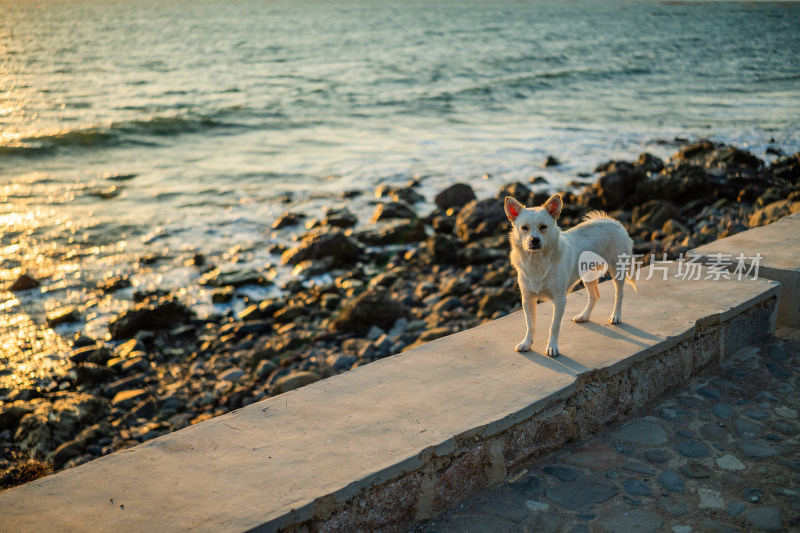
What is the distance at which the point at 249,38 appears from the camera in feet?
182

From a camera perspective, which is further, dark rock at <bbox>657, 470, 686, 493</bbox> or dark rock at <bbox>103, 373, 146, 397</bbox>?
dark rock at <bbox>103, 373, 146, 397</bbox>

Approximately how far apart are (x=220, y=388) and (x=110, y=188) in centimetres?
1094

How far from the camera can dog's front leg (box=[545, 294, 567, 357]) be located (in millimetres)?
4711

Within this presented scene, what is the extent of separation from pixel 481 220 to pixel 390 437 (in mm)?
9565

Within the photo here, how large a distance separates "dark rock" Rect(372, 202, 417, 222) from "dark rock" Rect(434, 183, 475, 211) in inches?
30.4

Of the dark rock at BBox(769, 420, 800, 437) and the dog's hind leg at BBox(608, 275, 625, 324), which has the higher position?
the dog's hind leg at BBox(608, 275, 625, 324)

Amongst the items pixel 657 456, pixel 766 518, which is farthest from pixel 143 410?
pixel 766 518

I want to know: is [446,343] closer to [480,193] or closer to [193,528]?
[193,528]

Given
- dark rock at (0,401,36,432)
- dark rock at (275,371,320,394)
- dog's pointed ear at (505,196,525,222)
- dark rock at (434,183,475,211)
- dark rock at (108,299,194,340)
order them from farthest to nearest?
dark rock at (434,183,475,211), dark rock at (108,299,194,340), dark rock at (275,371,320,394), dark rock at (0,401,36,432), dog's pointed ear at (505,196,525,222)

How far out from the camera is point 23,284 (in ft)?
36.7

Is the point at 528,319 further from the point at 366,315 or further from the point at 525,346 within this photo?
the point at 366,315

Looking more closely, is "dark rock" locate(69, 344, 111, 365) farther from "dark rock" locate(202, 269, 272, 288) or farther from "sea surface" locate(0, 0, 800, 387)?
"dark rock" locate(202, 269, 272, 288)

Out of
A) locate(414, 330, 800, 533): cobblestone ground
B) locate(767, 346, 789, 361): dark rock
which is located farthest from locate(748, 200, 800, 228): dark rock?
locate(414, 330, 800, 533): cobblestone ground

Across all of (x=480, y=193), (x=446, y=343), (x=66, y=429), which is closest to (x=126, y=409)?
(x=66, y=429)
